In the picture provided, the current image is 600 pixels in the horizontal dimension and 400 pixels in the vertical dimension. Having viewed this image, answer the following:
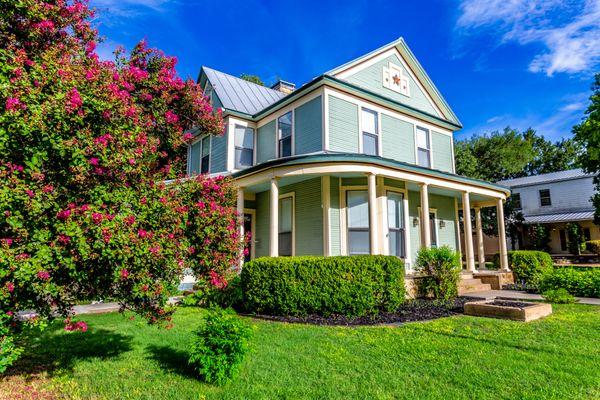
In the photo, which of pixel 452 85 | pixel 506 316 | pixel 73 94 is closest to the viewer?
pixel 73 94

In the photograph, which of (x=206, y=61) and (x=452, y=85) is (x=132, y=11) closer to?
(x=206, y=61)

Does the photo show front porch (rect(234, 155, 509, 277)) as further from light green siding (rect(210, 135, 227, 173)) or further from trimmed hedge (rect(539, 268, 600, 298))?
trimmed hedge (rect(539, 268, 600, 298))

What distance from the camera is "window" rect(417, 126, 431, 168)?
45.8 ft

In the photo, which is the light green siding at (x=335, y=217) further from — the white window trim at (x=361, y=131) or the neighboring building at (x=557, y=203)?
the neighboring building at (x=557, y=203)

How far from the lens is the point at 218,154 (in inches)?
563

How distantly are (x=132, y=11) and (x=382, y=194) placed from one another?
27.3ft

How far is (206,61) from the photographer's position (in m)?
16.4

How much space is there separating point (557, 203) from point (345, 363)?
30.5m

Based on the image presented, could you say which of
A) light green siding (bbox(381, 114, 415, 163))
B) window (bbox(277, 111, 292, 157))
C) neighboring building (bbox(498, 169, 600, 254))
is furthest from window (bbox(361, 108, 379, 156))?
neighboring building (bbox(498, 169, 600, 254))

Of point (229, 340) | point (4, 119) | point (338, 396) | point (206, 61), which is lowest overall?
point (338, 396)

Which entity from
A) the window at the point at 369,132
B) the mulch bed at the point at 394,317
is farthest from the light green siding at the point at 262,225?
the mulch bed at the point at 394,317

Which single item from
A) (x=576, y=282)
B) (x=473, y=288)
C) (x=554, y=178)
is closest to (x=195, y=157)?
(x=473, y=288)

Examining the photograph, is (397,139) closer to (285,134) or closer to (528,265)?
(285,134)

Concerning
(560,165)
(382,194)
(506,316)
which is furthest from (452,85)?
(560,165)
